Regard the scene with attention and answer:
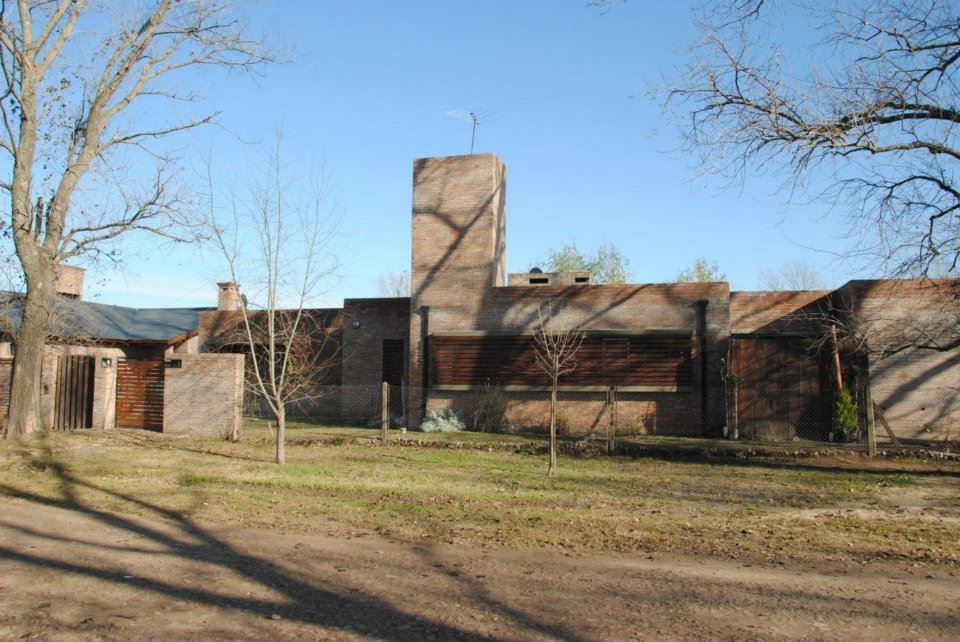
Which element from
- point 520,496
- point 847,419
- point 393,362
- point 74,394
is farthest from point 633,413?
point 74,394

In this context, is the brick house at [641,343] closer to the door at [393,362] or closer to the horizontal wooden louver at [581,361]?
the horizontal wooden louver at [581,361]

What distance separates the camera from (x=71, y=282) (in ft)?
111

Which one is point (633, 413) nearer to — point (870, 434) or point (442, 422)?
point (442, 422)

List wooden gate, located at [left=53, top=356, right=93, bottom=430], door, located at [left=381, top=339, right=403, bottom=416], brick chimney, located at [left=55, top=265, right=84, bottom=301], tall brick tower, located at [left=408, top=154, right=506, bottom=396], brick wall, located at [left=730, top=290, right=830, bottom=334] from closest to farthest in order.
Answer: wooden gate, located at [left=53, top=356, right=93, bottom=430], brick wall, located at [left=730, top=290, right=830, bottom=334], tall brick tower, located at [left=408, top=154, right=506, bottom=396], door, located at [left=381, top=339, right=403, bottom=416], brick chimney, located at [left=55, top=265, right=84, bottom=301]

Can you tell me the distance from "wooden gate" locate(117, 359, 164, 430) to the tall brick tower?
277 inches

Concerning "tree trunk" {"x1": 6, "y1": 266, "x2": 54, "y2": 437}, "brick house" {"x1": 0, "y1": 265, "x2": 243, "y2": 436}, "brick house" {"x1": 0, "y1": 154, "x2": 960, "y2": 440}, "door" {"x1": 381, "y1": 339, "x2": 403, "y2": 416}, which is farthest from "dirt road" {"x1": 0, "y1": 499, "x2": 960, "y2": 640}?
"door" {"x1": 381, "y1": 339, "x2": 403, "y2": 416}

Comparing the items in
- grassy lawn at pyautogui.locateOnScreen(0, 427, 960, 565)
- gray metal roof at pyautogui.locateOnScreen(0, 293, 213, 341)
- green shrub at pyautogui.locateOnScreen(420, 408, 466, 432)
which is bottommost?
grassy lawn at pyautogui.locateOnScreen(0, 427, 960, 565)

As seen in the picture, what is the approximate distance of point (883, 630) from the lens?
5.27m

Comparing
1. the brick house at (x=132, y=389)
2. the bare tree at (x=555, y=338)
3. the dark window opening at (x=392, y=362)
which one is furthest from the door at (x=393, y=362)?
the brick house at (x=132, y=389)

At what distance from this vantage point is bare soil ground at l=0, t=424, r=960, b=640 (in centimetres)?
536

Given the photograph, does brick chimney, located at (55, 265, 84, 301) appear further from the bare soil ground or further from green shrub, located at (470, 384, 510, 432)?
the bare soil ground

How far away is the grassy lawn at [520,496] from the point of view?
823 centimetres

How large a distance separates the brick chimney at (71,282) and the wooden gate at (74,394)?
49.2 feet

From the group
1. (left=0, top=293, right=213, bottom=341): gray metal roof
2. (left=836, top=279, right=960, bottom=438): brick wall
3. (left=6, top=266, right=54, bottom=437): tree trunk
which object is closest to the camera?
(left=6, top=266, right=54, bottom=437): tree trunk
